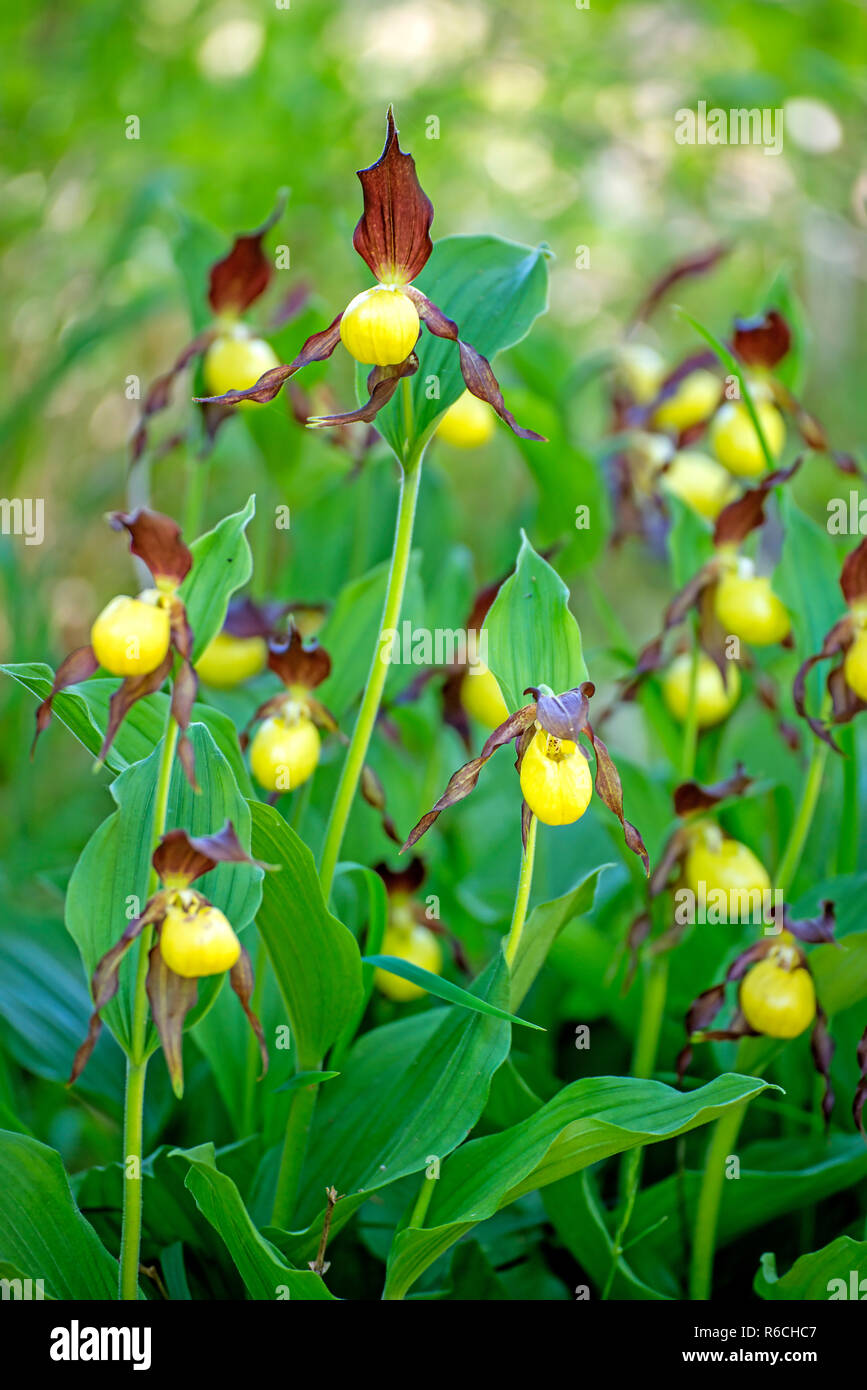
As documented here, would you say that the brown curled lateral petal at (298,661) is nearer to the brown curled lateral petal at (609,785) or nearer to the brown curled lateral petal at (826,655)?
the brown curled lateral petal at (609,785)

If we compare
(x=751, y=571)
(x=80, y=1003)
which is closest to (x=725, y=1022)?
(x=751, y=571)

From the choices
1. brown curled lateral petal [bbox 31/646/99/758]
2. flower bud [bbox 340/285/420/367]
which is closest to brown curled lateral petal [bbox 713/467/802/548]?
flower bud [bbox 340/285/420/367]

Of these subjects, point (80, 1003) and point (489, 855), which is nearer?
point (80, 1003)

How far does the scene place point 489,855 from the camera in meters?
1.59

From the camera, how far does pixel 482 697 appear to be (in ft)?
4.17

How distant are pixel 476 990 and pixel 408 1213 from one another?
0.21 meters

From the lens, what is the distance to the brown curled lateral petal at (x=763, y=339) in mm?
1240

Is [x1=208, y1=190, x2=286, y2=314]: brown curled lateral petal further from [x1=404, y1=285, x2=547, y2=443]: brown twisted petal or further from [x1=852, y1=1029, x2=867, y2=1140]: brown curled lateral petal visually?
[x1=852, y1=1029, x2=867, y2=1140]: brown curled lateral petal

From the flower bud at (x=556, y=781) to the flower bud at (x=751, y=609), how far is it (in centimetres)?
43

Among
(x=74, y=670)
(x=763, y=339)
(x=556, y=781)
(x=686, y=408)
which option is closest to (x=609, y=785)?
(x=556, y=781)

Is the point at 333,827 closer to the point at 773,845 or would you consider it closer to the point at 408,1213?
the point at 408,1213

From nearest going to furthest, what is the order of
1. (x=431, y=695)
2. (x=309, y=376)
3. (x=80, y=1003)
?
1. (x=80, y=1003)
2. (x=309, y=376)
3. (x=431, y=695)

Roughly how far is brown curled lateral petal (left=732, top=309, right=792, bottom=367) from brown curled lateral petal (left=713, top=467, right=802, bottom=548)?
0.23 metres

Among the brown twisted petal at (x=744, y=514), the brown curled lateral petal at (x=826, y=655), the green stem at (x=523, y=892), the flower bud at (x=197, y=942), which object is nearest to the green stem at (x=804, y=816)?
the brown curled lateral petal at (x=826, y=655)
